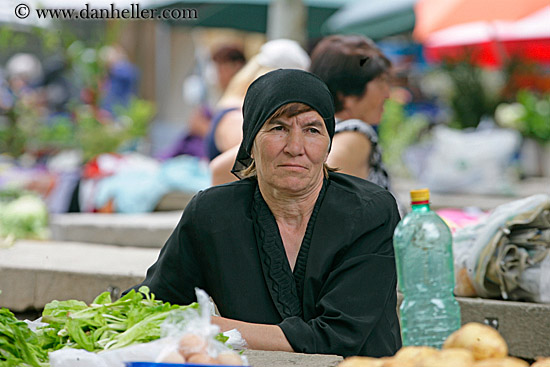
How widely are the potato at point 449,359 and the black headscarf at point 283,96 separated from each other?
113 centimetres

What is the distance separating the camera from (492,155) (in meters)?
7.50


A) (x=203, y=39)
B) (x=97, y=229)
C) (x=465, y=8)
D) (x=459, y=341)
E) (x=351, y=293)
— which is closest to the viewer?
(x=459, y=341)

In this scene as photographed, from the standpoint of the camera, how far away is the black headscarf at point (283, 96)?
262cm

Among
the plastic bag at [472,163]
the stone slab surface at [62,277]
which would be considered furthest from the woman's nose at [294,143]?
the plastic bag at [472,163]

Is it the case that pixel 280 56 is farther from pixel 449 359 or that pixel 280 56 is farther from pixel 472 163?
pixel 472 163

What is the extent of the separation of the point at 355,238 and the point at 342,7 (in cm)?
827

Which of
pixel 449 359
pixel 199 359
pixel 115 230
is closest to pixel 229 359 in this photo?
pixel 199 359

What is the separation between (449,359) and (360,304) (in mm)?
951

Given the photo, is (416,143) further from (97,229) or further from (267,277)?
(267,277)

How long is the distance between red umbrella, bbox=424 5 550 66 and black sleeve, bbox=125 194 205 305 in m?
6.85

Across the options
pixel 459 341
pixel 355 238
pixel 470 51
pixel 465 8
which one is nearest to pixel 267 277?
pixel 355 238

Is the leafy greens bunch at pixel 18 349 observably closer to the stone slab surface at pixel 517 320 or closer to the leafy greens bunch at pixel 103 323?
the leafy greens bunch at pixel 103 323

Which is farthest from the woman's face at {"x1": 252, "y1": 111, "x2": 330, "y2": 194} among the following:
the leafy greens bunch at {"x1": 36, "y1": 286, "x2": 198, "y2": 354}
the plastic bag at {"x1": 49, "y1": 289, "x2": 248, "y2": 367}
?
the plastic bag at {"x1": 49, "y1": 289, "x2": 248, "y2": 367}

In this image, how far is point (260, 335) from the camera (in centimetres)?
253
